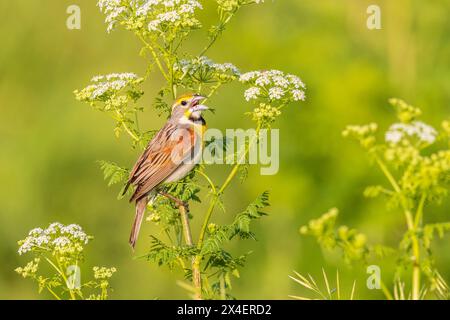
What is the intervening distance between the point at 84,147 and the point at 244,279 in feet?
7.35

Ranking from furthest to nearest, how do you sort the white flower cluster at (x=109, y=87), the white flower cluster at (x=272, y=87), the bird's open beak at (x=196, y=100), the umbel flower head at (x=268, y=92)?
the bird's open beak at (x=196, y=100)
the white flower cluster at (x=109, y=87)
the white flower cluster at (x=272, y=87)
the umbel flower head at (x=268, y=92)

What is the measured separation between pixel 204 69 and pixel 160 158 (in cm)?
92

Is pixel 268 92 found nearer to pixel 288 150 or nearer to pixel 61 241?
pixel 61 241

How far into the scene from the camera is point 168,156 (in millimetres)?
5801

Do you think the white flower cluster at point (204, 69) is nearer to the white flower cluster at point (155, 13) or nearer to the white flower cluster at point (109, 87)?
the white flower cluster at point (155, 13)

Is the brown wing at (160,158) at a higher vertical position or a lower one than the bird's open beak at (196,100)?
lower

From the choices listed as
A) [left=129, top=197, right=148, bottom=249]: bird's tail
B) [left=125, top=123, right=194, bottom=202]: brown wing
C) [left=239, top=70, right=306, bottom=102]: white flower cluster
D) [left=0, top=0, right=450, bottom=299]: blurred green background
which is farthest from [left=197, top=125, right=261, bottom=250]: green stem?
[left=0, top=0, right=450, bottom=299]: blurred green background

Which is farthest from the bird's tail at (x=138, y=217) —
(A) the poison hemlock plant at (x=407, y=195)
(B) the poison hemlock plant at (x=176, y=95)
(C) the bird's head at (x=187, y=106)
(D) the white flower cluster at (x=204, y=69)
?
(A) the poison hemlock plant at (x=407, y=195)

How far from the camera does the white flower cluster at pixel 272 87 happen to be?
16.5ft

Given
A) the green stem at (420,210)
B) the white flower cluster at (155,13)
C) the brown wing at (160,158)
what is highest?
the white flower cluster at (155,13)

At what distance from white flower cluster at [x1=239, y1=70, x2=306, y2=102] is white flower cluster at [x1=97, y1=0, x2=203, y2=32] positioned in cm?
45

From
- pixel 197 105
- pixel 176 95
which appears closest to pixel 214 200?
pixel 176 95
